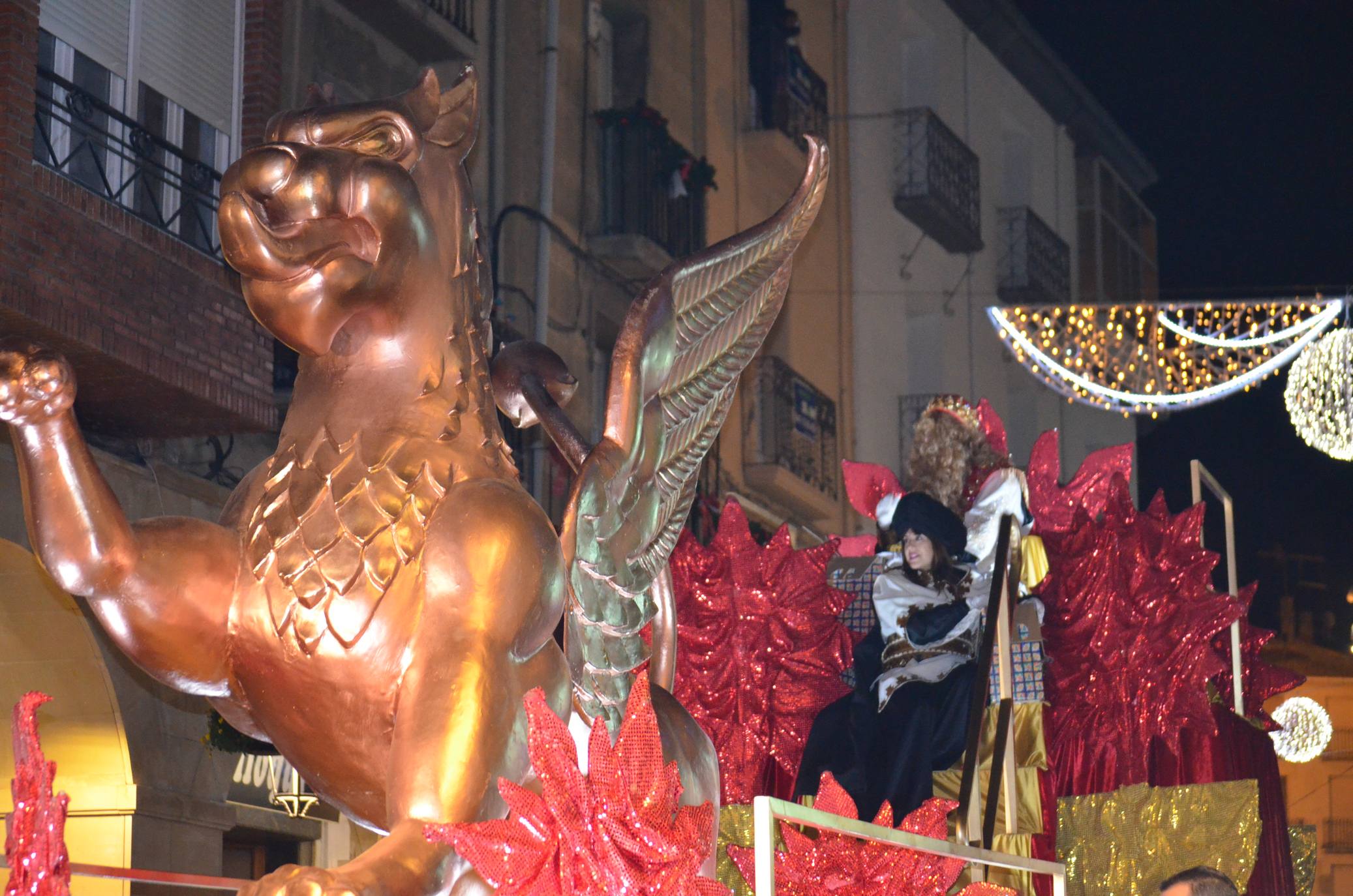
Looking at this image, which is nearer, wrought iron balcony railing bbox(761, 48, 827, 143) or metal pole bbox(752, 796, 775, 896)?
metal pole bbox(752, 796, 775, 896)

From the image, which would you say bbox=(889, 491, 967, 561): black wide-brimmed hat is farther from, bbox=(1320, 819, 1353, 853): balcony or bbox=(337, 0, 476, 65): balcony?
bbox=(1320, 819, 1353, 853): balcony

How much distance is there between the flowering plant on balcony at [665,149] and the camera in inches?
522

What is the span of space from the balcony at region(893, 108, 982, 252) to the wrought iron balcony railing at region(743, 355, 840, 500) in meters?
2.69

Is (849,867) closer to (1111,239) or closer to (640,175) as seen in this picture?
(640,175)

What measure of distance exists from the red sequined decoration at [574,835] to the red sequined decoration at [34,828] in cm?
65

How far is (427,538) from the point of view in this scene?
2.53 meters

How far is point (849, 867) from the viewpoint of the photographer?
11.1ft

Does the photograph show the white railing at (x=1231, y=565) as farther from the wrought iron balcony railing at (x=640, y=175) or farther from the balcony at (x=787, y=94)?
the balcony at (x=787, y=94)

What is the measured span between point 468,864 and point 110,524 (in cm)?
69

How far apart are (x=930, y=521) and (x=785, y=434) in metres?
10.2

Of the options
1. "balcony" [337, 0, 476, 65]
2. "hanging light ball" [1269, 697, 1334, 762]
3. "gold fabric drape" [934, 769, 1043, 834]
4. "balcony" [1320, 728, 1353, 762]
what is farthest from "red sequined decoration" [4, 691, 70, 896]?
"balcony" [1320, 728, 1353, 762]

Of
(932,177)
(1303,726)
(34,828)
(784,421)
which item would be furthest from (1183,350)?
(34,828)

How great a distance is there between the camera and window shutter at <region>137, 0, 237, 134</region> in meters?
8.80

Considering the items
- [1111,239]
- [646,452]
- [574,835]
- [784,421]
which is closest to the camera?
[574,835]
